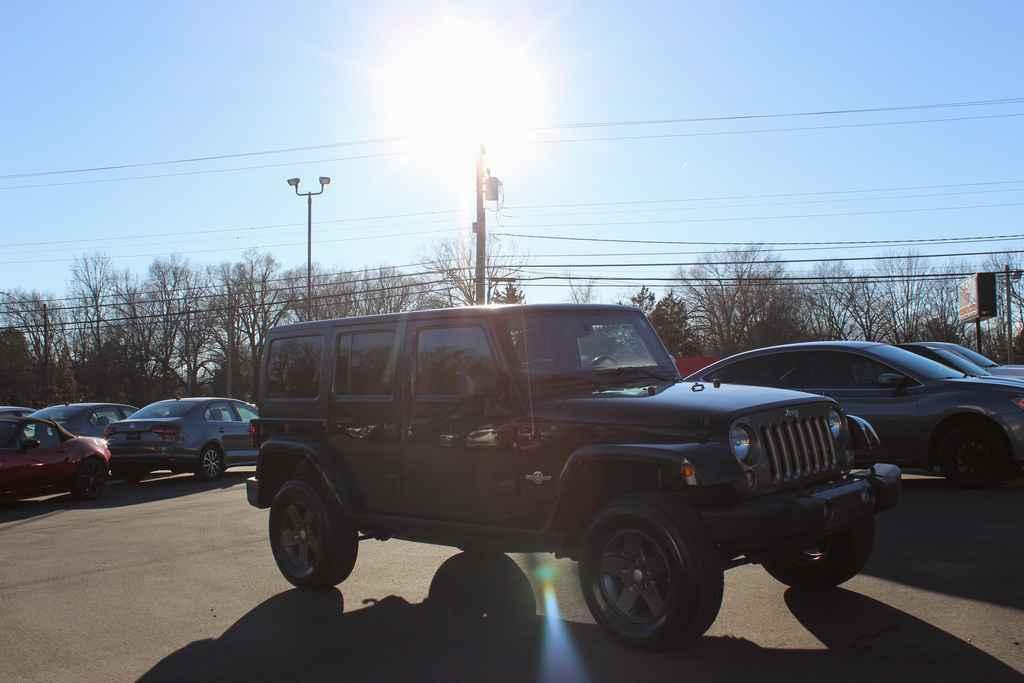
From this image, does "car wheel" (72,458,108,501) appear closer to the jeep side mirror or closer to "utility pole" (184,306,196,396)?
the jeep side mirror

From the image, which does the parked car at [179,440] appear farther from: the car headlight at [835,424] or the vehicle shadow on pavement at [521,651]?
the car headlight at [835,424]

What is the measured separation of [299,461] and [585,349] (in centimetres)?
261

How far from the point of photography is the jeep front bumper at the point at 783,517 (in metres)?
4.48

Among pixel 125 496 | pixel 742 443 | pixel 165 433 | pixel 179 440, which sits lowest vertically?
pixel 125 496

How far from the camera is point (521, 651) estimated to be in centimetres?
502

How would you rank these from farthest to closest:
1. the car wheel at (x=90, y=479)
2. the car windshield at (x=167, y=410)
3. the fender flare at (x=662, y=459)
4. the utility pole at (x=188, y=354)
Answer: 1. the utility pole at (x=188, y=354)
2. the car windshield at (x=167, y=410)
3. the car wheel at (x=90, y=479)
4. the fender flare at (x=662, y=459)

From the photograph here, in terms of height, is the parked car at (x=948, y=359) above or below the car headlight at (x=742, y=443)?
above

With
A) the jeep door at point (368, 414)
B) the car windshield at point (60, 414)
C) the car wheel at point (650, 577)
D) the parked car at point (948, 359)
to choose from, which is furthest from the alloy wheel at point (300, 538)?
the car windshield at point (60, 414)

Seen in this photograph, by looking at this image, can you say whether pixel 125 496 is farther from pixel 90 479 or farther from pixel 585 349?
pixel 585 349

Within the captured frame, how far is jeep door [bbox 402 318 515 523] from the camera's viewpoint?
5.55m

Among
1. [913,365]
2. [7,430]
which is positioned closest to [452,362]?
[913,365]

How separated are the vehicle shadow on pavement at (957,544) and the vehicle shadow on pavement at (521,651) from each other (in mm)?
739

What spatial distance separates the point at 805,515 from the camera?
458 cm

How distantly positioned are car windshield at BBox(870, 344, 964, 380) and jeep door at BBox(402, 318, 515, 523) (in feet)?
21.5
